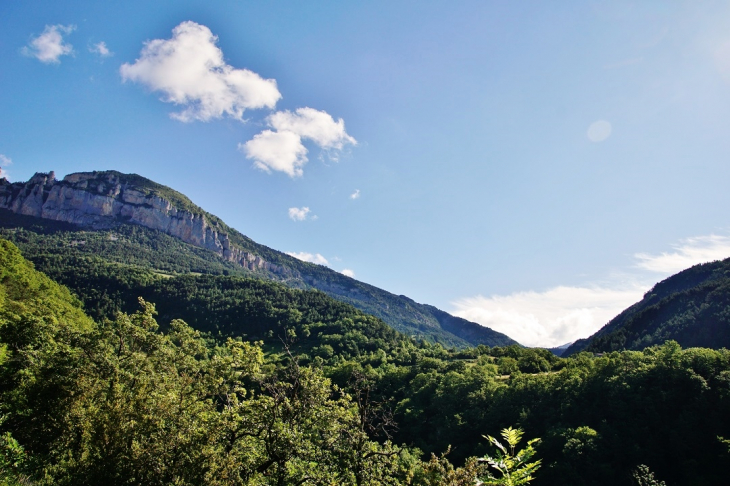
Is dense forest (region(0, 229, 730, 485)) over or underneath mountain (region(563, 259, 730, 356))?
underneath

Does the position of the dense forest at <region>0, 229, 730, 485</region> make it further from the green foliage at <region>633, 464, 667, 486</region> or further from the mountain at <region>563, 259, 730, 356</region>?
the mountain at <region>563, 259, 730, 356</region>

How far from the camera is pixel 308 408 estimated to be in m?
13.5

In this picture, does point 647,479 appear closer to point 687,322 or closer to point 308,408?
point 308,408

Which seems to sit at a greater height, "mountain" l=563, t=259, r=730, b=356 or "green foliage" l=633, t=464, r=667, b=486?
"mountain" l=563, t=259, r=730, b=356

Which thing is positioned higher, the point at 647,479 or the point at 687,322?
the point at 687,322

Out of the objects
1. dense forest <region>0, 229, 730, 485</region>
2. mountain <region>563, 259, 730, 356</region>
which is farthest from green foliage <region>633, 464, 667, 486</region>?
mountain <region>563, 259, 730, 356</region>

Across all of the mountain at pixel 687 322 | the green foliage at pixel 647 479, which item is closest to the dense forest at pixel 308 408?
the green foliage at pixel 647 479

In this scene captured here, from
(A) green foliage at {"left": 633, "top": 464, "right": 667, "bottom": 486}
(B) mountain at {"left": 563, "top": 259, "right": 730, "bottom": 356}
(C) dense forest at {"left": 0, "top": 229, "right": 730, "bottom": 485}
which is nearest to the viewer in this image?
(C) dense forest at {"left": 0, "top": 229, "right": 730, "bottom": 485}

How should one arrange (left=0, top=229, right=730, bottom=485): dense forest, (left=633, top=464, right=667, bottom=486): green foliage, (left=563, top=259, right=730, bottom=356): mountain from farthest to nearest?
(left=563, top=259, right=730, bottom=356): mountain → (left=633, top=464, right=667, bottom=486): green foliage → (left=0, top=229, right=730, bottom=485): dense forest

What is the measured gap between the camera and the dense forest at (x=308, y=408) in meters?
12.3

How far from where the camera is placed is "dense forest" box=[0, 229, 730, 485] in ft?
40.3

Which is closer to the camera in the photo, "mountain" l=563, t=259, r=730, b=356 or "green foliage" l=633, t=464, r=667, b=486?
"green foliage" l=633, t=464, r=667, b=486

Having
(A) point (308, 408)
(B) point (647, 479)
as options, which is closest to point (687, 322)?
(B) point (647, 479)

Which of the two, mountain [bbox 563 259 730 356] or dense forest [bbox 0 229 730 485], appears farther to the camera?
mountain [bbox 563 259 730 356]
